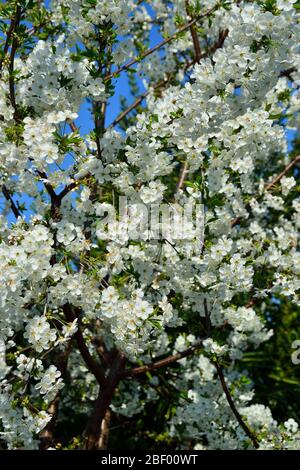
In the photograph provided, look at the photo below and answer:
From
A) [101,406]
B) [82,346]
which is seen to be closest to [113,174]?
[82,346]

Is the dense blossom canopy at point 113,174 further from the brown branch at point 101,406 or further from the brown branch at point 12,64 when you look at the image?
the brown branch at point 101,406

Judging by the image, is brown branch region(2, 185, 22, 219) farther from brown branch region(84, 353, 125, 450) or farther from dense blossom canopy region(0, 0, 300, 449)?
brown branch region(84, 353, 125, 450)

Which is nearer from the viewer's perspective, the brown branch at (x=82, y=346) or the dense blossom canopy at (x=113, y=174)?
the dense blossom canopy at (x=113, y=174)

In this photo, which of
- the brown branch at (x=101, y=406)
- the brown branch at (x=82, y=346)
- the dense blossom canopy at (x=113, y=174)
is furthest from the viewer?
the brown branch at (x=101, y=406)

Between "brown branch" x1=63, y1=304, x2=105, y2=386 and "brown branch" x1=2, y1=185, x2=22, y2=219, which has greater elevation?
"brown branch" x1=2, y1=185, x2=22, y2=219

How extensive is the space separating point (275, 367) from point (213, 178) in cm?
434

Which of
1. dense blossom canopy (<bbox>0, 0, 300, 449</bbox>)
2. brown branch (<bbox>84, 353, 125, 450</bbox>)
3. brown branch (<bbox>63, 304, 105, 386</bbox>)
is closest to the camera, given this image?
dense blossom canopy (<bbox>0, 0, 300, 449</bbox>)

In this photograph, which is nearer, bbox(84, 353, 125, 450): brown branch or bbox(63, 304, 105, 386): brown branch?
bbox(63, 304, 105, 386): brown branch

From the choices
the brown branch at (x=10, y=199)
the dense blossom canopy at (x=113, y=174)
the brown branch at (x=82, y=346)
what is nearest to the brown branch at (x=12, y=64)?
the dense blossom canopy at (x=113, y=174)

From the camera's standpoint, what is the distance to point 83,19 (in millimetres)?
3479

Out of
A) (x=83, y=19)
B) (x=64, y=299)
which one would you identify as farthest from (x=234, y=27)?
(x=64, y=299)

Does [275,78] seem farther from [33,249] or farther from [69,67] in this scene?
[33,249]

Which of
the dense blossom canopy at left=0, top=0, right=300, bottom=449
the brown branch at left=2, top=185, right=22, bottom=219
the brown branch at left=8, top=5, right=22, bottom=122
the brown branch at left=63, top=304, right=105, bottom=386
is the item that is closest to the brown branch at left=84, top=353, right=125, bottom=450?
the brown branch at left=63, top=304, right=105, bottom=386

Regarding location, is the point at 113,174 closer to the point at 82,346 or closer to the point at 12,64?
the point at 12,64
